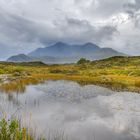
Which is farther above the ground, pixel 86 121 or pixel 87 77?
pixel 87 77

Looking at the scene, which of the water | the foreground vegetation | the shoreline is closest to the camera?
the water

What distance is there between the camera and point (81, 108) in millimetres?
25531

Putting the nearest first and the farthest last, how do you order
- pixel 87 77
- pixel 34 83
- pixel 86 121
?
pixel 86 121, pixel 34 83, pixel 87 77

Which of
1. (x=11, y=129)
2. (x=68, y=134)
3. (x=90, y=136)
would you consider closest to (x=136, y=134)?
(x=90, y=136)

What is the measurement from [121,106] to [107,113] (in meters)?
4.46

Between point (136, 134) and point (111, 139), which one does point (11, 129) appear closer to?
point (111, 139)

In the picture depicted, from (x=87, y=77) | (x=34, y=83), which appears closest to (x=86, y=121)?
(x=34, y=83)

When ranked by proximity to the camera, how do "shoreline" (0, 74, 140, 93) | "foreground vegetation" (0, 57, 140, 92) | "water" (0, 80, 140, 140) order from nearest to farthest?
"water" (0, 80, 140, 140), "shoreline" (0, 74, 140, 93), "foreground vegetation" (0, 57, 140, 92)

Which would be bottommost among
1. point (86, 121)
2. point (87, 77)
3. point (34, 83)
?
point (86, 121)

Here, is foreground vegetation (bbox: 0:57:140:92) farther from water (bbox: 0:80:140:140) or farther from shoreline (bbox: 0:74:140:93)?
water (bbox: 0:80:140:140)

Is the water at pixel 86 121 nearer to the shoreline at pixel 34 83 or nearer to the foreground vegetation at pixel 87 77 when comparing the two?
the shoreline at pixel 34 83

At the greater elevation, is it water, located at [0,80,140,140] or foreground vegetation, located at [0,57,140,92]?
foreground vegetation, located at [0,57,140,92]

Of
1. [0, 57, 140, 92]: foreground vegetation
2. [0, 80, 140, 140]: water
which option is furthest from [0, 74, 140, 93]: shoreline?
[0, 80, 140, 140]: water

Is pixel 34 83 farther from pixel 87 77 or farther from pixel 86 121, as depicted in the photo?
pixel 86 121
